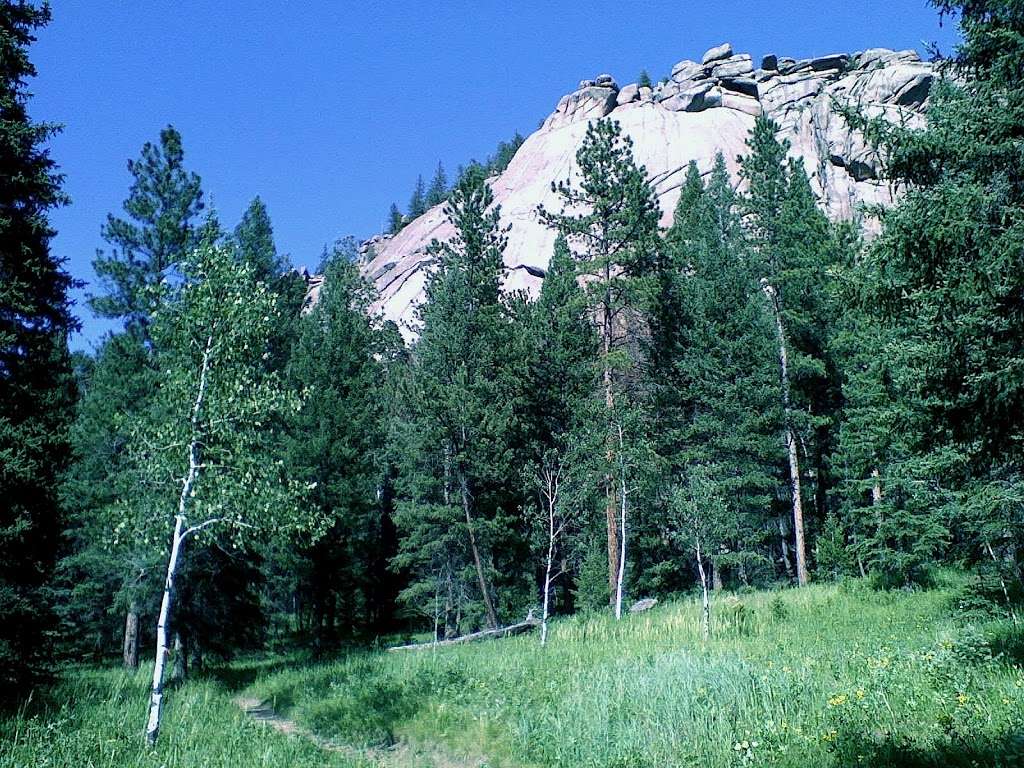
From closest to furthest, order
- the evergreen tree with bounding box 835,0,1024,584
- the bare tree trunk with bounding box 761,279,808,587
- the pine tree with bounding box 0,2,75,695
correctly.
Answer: the evergreen tree with bounding box 835,0,1024,584 → the pine tree with bounding box 0,2,75,695 → the bare tree trunk with bounding box 761,279,808,587

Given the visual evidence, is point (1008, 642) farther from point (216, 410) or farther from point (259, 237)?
point (259, 237)

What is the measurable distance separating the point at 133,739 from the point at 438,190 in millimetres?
89032

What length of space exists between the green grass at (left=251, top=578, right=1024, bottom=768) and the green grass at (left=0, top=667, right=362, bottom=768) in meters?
1.56

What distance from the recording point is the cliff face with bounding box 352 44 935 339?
202ft

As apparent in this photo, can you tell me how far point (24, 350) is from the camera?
1207 cm

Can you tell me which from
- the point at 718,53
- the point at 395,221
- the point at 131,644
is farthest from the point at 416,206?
the point at 131,644

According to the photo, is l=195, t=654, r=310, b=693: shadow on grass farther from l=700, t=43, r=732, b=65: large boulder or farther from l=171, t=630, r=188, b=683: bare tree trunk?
l=700, t=43, r=732, b=65: large boulder

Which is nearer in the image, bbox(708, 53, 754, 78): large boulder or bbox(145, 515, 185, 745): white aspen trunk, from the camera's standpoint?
bbox(145, 515, 185, 745): white aspen trunk

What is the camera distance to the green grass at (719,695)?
704cm

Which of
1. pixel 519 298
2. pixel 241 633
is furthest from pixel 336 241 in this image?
pixel 241 633

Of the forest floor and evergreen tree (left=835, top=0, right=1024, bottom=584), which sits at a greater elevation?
evergreen tree (left=835, top=0, right=1024, bottom=584)

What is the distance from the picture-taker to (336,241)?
214ft

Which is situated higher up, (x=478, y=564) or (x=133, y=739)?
(x=478, y=564)

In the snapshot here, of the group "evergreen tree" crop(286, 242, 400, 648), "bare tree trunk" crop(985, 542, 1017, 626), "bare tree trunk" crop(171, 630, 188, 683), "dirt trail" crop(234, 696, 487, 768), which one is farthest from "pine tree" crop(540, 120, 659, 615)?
"dirt trail" crop(234, 696, 487, 768)
